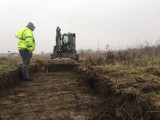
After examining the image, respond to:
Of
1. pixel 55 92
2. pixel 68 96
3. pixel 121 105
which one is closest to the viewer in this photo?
pixel 121 105

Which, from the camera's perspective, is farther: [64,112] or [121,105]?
[64,112]

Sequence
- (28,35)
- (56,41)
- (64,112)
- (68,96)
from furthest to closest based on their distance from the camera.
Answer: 1. (56,41)
2. (28,35)
3. (68,96)
4. (64,112)

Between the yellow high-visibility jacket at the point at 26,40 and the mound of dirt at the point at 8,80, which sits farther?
the yellow high-visibility jacket at the point at 26,40

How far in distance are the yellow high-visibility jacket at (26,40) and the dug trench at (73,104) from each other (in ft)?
5.98

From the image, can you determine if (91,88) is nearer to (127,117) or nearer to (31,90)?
(31,90)

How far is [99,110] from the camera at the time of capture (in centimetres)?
676

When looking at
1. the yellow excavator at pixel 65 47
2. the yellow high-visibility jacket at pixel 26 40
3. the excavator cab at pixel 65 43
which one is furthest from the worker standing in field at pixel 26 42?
the excavator cab at pixel 65 43

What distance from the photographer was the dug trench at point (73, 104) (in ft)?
17.9

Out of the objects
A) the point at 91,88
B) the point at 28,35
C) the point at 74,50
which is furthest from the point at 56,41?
the point at 91,88

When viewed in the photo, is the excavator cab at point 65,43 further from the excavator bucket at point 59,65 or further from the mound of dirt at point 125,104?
the mound of dirt at point 125,104

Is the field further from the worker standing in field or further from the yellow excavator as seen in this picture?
the yellow excavator

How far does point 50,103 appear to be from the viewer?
7672 millimetres

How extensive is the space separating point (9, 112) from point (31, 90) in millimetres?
2987

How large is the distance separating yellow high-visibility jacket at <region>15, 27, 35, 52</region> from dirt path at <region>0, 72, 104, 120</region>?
188cm
